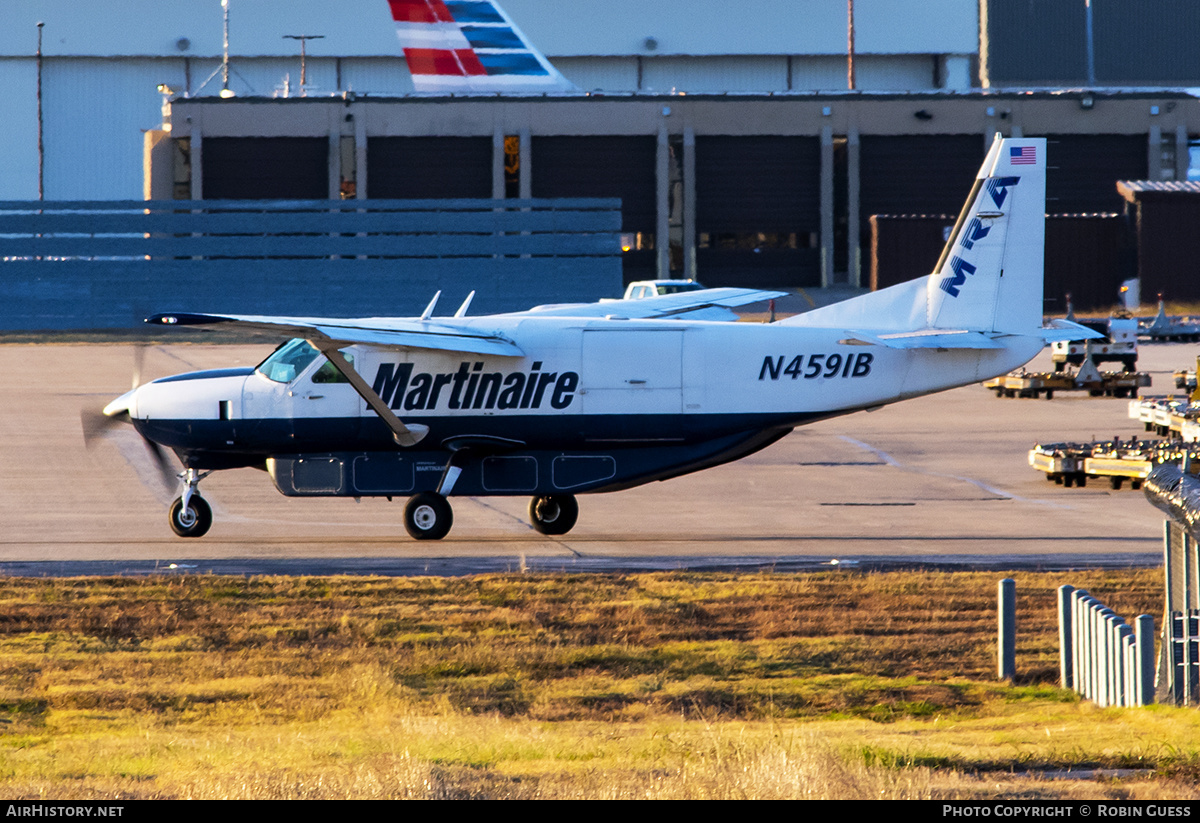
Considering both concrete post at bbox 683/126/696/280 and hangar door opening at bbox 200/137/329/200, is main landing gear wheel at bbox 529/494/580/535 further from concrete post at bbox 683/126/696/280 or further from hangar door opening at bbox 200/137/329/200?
hangar door opening at bbox 200/137/329/200

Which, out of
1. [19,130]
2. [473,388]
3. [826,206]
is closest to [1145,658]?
[473,388]

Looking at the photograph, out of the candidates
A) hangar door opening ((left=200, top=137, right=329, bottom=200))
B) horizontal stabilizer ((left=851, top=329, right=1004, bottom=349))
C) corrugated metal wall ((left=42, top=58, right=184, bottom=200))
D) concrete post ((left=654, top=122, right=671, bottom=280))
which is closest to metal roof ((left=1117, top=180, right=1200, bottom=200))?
concrete post ((left=654, top=122, right=671, bottom=280))

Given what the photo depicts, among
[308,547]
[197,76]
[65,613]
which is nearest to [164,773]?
[65,613]

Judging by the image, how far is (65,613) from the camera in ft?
40.8

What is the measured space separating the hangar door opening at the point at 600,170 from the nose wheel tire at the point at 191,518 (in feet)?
179

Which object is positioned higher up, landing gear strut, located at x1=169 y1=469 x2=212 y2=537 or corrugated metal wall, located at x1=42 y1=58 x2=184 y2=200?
corrugated metal wall, located at x1=42 y1=58 x2=184 y2=200

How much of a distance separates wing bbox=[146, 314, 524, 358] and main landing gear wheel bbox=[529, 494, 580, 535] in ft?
6.03

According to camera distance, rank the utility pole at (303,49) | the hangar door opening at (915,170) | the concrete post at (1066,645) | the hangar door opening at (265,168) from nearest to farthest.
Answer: the concrete post at (1066,645)
the hangar door opening at (265,168)
the hangar door opening at (915,170)
the utility pole at (303,49)

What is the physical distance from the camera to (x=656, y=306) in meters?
19.3

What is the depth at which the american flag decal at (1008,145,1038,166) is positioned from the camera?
1625 centimetres

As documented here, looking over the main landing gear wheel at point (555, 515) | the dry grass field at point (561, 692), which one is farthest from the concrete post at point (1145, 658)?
the main landing gear wheel at point (555, 515)

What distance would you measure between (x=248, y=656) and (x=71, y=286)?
57987mm

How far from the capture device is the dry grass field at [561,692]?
274 inches

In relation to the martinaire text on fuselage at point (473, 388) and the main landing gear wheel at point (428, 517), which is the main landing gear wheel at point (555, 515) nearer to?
the main landing gear wheel at point (428, 517)
